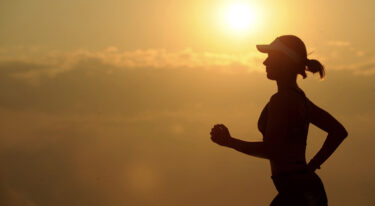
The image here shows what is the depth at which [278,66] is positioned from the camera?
945 centimetres

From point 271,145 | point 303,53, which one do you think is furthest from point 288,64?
point 271,145

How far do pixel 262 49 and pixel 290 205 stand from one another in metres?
1.34

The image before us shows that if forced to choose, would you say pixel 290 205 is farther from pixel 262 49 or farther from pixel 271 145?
pixel 262 49

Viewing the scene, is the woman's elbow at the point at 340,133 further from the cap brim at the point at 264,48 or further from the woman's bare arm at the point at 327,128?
the cap brim at the point at 264,48

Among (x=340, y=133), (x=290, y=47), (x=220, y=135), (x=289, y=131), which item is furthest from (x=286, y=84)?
(x=220, y=135)

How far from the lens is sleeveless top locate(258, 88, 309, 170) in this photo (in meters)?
9.12

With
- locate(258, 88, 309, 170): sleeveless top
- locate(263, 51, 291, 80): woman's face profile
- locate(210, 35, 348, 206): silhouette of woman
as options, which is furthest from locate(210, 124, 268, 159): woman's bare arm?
locate(263, 51, 291, 80): woman's face profile

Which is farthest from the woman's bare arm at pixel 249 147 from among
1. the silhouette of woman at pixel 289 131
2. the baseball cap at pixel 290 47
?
the baseball cap at pixel 290 47

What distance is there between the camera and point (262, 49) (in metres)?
9.51

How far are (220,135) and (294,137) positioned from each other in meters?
0.61

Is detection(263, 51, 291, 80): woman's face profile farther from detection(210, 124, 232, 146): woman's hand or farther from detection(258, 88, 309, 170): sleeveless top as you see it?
detection(210, 124, 232, 146): woman's hand

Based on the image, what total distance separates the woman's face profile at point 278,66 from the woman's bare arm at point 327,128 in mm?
348

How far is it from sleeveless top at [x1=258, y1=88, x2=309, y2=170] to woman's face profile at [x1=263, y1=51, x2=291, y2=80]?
19cm

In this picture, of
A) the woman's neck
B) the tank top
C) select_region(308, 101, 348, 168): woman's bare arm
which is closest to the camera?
the tank top
